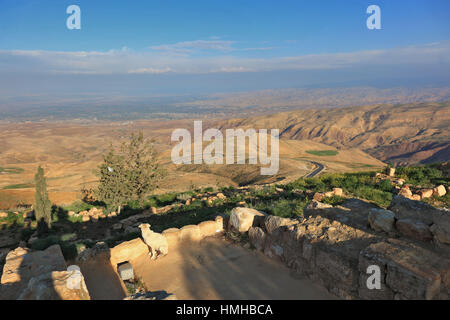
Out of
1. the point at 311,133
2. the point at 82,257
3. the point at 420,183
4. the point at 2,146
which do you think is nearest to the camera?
the point at 82,257

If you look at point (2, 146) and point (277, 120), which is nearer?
point (2, 146)

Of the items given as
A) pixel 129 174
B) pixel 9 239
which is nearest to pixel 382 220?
pixel 129 174

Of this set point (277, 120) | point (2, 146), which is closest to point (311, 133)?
point (277, 120)

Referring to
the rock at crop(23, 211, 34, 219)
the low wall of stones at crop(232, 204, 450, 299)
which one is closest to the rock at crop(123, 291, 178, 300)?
the low wall of stones at crop(232, 204, 450, 299)

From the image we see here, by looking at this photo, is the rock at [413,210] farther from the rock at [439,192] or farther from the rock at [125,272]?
the rock at [125,272]

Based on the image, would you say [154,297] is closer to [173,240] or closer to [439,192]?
[173,240]

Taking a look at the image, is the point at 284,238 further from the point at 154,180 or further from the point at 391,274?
the point at 154,180
